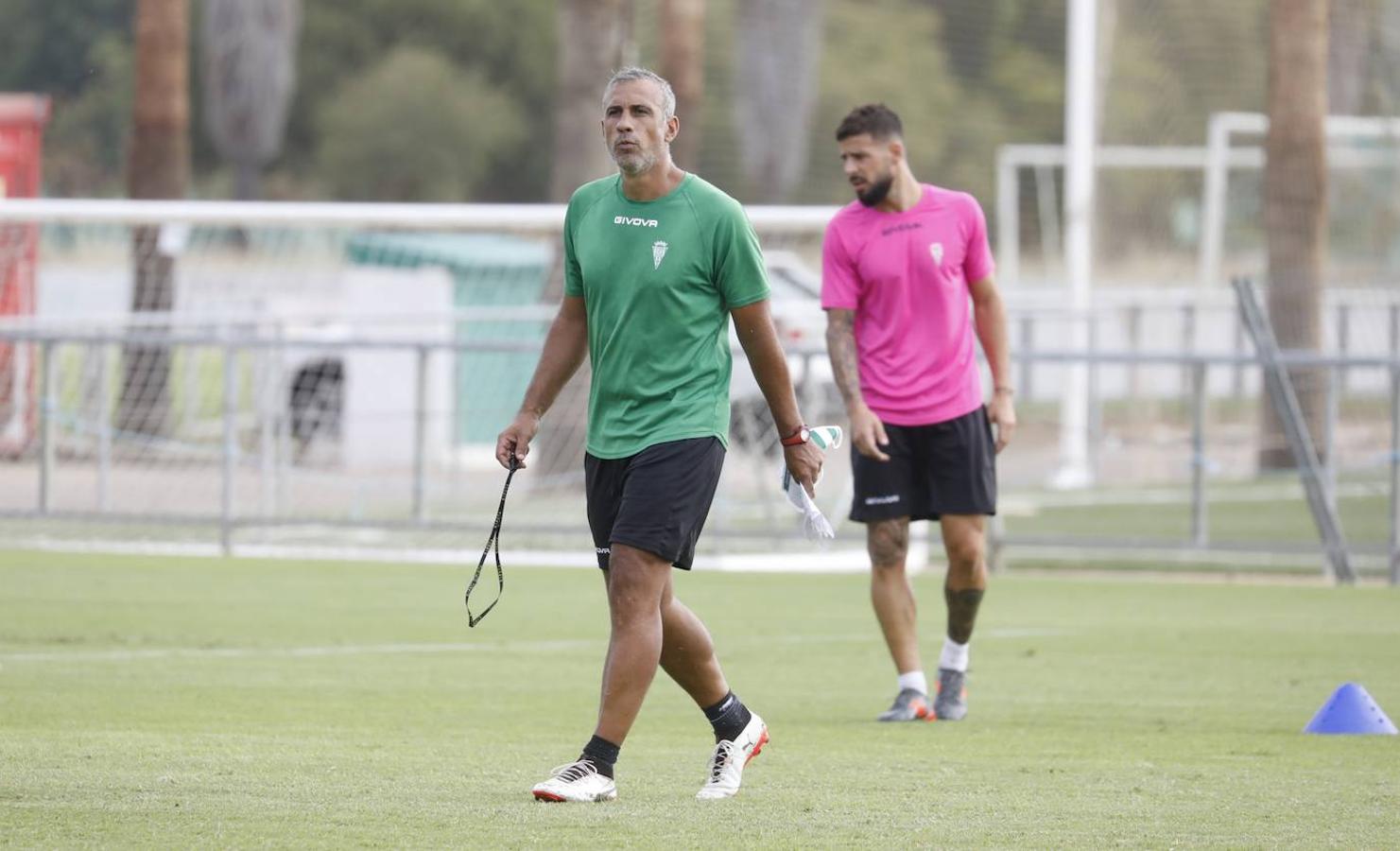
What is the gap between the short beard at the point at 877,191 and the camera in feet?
29.3

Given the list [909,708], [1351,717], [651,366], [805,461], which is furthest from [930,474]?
[651,366]

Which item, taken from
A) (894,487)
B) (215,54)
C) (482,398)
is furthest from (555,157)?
(215,54)

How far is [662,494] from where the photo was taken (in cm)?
657

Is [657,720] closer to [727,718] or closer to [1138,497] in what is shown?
[727,718]

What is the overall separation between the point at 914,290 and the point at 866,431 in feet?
2.02

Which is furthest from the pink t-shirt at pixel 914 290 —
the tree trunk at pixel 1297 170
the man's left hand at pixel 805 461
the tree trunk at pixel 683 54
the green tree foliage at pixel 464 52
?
the green tree foliage at pixel 464 52

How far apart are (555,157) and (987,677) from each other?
13831 millimetres

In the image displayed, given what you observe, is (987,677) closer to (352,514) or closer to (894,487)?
(894,487)

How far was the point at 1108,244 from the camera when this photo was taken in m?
32.6

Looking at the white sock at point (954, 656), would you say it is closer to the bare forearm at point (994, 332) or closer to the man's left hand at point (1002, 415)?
the man's left hand at point (1002, 415)

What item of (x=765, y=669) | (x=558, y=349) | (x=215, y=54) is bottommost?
(x=765, y=669)

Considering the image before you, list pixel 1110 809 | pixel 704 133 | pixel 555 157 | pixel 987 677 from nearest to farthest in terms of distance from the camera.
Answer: pixel 1110 809
pixel 987 677
pixel 555 157
pixel 704 133

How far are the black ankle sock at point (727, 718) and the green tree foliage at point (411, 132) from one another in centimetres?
6087

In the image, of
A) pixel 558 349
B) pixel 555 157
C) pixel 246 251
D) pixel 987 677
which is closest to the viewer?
pixel 558 349
